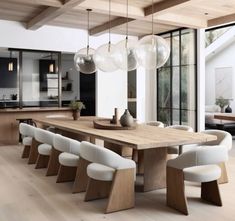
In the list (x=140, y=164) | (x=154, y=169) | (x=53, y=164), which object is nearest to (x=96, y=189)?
(x=154, y=169)

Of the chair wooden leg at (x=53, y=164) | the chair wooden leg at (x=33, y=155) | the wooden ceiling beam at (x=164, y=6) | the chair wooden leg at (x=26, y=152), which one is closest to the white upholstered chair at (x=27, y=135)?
the chair wooden leg at (x=26, y=152)

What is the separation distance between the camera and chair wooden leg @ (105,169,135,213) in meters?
3.22

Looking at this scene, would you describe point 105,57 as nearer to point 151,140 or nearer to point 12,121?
point 151,140

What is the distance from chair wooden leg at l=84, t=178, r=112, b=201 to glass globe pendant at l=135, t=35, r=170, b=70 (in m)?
1.78

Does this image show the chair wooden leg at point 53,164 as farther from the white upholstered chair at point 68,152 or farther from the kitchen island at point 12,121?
the kitchen island at point 12,121

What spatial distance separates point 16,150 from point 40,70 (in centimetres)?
302

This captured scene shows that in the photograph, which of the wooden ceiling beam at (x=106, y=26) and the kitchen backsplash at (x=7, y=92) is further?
the kitchen backsplash at (x=7, y=92)

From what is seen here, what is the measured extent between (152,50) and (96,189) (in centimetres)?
198

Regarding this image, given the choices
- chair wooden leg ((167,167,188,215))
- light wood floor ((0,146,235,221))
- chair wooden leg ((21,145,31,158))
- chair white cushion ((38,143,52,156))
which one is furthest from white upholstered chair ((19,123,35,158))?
chair wooden leg ((167,167,188,215))

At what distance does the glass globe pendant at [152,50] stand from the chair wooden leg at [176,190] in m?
1.66

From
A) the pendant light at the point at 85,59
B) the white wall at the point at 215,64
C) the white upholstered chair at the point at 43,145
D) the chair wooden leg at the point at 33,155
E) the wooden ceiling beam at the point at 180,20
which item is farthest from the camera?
the white wall at the point at 215,64

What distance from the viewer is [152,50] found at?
4262mm

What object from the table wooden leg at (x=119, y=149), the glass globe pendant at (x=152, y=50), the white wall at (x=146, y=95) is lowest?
the table wooden leg at (x=119, y=149)

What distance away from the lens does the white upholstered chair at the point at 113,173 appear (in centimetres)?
313
